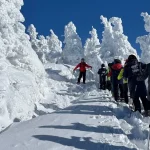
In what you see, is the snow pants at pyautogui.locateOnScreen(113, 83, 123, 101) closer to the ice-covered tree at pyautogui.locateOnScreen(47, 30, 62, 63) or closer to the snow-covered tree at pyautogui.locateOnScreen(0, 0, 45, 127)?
the snow-covered tree at pyautogui.locateOnScreen(0, 0, 45, 127)

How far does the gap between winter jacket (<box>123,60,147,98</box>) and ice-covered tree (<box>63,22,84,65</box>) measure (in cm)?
6347

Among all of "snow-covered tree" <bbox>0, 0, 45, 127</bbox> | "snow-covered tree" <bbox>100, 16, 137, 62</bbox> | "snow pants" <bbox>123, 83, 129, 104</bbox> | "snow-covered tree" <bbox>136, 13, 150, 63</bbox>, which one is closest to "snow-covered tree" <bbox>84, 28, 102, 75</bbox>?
"snow-covered tree" <bbox>100, 16, 137, 62</bbox>

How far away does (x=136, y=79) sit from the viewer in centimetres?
911

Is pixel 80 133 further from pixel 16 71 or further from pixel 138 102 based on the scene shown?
pixel 16 71

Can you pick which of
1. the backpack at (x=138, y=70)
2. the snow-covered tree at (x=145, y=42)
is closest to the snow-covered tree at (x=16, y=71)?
the backpack at (x=138, y=70)

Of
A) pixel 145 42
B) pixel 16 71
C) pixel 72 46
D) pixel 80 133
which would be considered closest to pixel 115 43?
pixel 145 42

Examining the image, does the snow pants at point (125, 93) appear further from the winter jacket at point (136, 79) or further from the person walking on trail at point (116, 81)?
the winter jacket at point (136, 79)

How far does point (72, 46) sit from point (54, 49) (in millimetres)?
9847

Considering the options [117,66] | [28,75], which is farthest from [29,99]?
[117,66]

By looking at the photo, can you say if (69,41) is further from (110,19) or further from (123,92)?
(123,92)

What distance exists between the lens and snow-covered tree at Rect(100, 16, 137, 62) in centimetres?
5616

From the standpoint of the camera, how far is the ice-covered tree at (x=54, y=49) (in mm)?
77025

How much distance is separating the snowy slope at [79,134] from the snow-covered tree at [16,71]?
4.90 meters

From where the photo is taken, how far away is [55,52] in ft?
265
